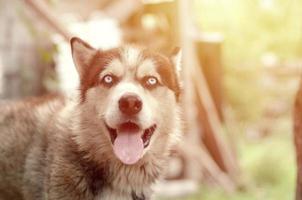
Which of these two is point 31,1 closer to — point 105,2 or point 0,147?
point 0,147

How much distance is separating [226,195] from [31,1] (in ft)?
17.4

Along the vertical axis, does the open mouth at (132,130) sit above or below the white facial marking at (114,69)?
below

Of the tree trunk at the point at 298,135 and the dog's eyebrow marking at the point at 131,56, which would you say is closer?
the dog's eyebrow marking at the point at 131,56

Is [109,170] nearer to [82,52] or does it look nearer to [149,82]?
[149,82]

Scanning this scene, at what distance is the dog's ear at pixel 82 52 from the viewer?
212 inches

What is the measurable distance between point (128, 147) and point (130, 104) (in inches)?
13.2

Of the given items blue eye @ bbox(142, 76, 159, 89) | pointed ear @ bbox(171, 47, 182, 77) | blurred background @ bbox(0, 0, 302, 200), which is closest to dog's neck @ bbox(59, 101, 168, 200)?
blue eye @ bbox(142, 76, 159, 89)

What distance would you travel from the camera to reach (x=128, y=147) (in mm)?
4914

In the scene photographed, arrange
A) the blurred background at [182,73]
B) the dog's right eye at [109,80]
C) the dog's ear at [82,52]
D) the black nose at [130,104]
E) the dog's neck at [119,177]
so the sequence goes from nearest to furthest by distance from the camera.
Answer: the black nose at [130,104]
the dog's right eye at [109,80]
the dog's neck at [119,177]
the dog's ear at [82,52]
the blurred background at [182,73]

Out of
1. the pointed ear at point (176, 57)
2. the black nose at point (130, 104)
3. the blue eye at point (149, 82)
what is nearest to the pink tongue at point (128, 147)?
the black nose at point (130, 104)

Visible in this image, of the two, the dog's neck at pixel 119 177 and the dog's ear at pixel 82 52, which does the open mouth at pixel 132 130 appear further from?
the dog's ear at pixel 82 52

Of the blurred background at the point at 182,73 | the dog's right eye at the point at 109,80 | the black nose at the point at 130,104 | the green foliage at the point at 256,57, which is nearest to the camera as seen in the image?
the black nose at the point at 130,104

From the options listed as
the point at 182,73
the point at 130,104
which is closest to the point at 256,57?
the point at 182,73

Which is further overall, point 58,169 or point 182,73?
point 182,73
